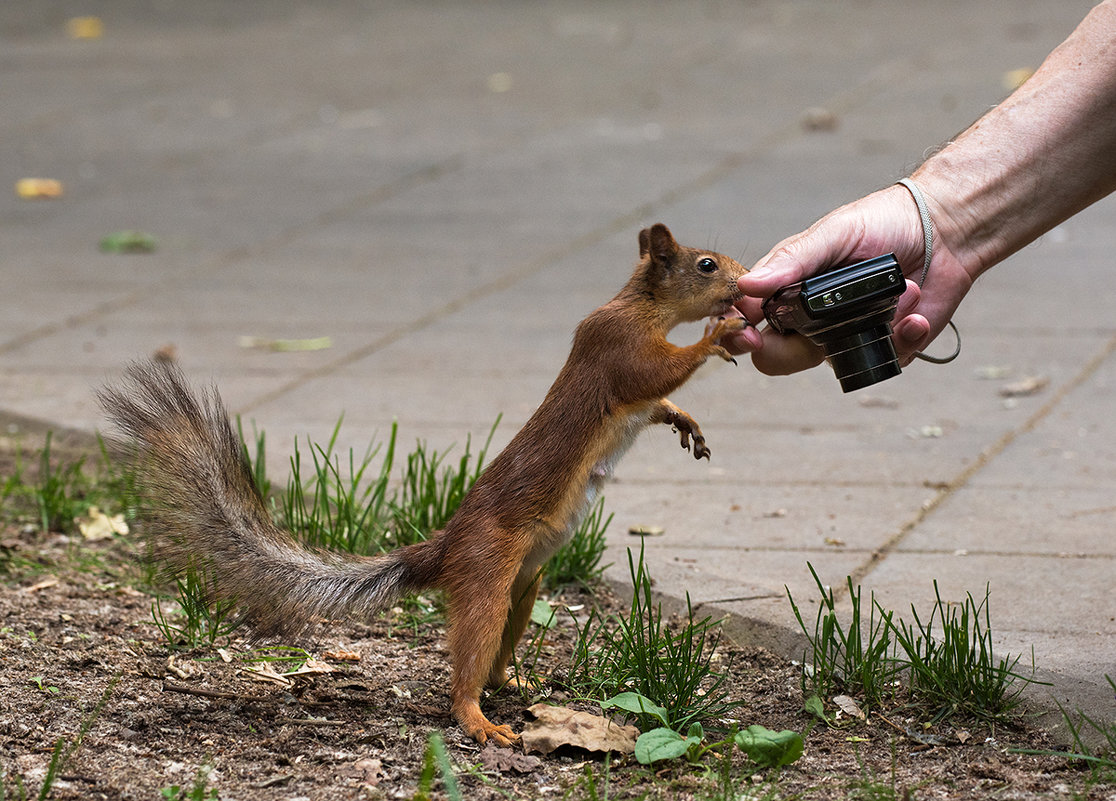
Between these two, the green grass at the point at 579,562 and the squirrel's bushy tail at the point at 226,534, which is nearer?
the squirrel's bushy tail at the point at 226,534

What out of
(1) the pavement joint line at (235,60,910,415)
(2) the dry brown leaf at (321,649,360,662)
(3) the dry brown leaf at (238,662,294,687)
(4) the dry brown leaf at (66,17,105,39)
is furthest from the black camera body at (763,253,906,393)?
(4) the dry brown leaf at (66,17,105,39)

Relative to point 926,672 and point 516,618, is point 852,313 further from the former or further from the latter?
point 516,618

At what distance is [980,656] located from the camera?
292 cm

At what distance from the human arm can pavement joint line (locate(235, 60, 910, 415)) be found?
2611 mm

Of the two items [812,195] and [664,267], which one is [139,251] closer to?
[812,195]

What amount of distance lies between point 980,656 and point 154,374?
1910 millimetres

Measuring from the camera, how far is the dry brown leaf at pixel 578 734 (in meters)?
2.81

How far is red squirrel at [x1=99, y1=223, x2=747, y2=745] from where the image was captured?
2945 millimetres

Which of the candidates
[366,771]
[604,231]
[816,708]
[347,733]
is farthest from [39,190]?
[816,708]

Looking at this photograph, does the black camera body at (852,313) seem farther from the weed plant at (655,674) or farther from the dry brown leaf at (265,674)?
the dry brown leaf at (265,674)

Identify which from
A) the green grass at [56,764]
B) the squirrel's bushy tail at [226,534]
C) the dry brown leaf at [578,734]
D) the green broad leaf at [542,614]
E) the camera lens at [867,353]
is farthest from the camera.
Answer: the green broad leaf at [542,614]

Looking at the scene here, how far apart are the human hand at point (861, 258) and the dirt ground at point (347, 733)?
756 mm

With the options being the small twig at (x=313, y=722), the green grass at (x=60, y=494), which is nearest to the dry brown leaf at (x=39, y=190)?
the green grass at (x=60, y=494)

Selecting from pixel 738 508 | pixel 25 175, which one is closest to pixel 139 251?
pixel 25 175
